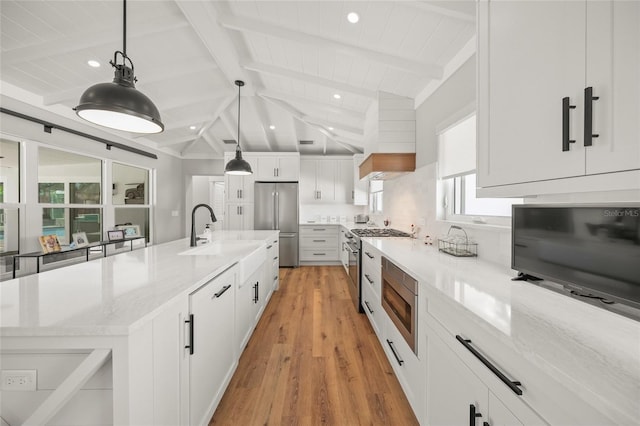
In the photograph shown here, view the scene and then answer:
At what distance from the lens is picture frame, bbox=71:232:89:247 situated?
3.89 metres

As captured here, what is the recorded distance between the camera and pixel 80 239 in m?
3.95

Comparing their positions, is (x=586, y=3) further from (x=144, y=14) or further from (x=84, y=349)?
(x=144, y=14)

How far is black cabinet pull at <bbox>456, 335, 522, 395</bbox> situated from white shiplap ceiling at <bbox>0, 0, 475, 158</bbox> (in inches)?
77.9

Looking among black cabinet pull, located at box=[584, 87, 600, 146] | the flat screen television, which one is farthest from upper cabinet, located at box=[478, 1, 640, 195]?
the flat screen television

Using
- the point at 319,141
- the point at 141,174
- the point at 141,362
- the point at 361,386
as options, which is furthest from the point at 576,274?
the point at 141,174

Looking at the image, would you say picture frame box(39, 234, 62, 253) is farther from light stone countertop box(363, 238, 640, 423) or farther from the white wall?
the white wall

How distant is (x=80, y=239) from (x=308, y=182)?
424cm

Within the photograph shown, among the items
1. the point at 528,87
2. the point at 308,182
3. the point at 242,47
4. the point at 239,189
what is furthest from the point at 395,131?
the point at 239,189

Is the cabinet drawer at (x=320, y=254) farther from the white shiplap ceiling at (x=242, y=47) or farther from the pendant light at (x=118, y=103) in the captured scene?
the pendant light at (x=118, y=103)

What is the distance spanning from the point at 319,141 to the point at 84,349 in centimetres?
560

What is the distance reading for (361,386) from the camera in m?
1.88

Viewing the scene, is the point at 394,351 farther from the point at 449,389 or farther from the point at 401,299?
the point at 449,389

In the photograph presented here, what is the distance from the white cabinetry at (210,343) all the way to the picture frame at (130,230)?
420 cm

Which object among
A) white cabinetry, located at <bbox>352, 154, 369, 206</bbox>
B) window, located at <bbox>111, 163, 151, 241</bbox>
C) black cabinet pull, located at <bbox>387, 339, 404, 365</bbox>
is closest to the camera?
black cabinet pull, located at <bbox>387, 339, 404, 365</bbox>
